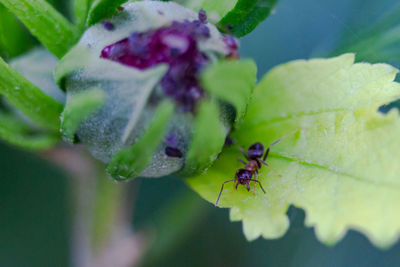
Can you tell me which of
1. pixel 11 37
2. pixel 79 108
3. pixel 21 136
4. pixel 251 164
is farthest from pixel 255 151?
pixel 11 37

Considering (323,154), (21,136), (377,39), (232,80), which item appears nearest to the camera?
(232,80)

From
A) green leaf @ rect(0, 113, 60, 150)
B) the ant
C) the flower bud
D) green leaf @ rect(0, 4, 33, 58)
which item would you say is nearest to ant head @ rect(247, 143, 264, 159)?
the ant

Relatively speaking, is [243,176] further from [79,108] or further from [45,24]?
[45,24]

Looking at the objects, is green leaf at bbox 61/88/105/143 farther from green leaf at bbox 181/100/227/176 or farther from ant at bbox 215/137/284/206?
ant at bbox 215/137/284/206

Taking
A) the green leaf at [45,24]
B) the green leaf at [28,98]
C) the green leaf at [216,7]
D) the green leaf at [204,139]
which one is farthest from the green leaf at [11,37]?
the green leaf at [204,139]

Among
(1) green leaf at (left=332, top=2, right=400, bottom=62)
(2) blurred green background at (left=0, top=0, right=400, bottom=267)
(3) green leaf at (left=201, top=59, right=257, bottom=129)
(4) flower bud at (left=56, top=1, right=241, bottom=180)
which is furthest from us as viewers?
(2) blurred green background at (left=0, top=0, right=400, bottom=267)

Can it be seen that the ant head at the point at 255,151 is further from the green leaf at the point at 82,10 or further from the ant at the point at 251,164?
the green leaf at the point at 82,10
